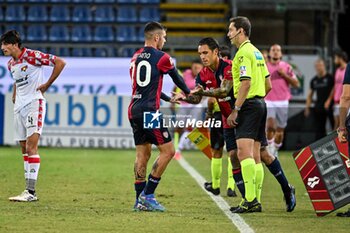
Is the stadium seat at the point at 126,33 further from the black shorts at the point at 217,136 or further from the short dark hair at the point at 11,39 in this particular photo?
the short dark hair at the point at 11,39

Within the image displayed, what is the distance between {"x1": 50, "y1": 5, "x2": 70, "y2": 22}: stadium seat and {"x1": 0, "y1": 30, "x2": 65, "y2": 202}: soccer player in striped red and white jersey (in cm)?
1665

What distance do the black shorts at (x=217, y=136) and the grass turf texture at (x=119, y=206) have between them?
0.69 m

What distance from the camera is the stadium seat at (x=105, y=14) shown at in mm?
29000

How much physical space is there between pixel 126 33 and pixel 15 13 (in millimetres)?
3298

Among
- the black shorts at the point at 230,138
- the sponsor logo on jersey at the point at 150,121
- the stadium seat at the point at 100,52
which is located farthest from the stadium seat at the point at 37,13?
the sponsor logo on jersey at the point at 150,121

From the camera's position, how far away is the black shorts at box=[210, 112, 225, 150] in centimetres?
1393

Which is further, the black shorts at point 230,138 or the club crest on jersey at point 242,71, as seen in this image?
the black shorts at point 230,138

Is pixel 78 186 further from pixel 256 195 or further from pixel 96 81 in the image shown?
pixel 96 81

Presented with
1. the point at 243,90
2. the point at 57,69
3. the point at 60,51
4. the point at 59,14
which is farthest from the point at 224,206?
the point at 59,14

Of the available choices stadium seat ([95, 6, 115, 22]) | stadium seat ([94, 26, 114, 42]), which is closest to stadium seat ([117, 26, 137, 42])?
stadium seat ([94, 26, 114, 42])

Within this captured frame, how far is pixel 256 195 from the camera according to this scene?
11312 mm

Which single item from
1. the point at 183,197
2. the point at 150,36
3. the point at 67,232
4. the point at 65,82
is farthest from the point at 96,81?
the point at 67,232

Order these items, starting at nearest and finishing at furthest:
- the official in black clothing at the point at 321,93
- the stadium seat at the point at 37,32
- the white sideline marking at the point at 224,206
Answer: the white sideline marking at the point at 224,206, the official in black clothing at the point at 321,93, the stadium seat at the point at 37,32

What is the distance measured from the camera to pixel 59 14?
29.0 meters
